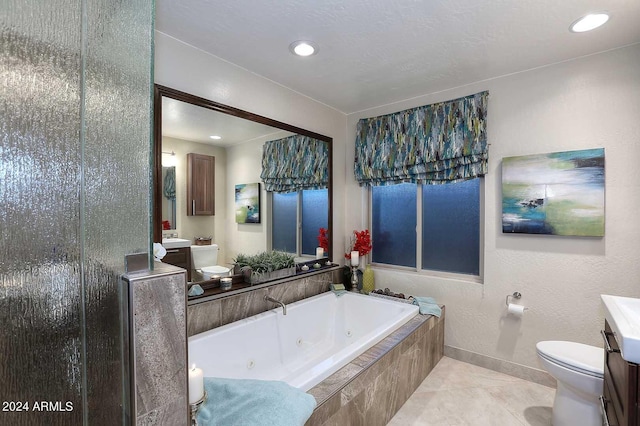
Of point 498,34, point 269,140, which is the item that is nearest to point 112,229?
point 269,140

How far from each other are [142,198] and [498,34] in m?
2.26

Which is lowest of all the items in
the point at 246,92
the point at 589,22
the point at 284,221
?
the point at 284,221

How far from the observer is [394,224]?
329 centimetres

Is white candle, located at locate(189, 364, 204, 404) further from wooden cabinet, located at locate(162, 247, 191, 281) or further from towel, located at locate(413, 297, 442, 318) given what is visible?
towel, located at locate(413, 297, 442, 318)

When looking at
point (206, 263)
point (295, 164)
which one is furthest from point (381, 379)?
point (295, 164)

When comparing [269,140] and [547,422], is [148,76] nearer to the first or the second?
[269,140]

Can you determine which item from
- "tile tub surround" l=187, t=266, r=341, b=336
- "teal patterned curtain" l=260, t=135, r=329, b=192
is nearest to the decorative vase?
"tile tub surround" l=187, t=266, r=341, b=336

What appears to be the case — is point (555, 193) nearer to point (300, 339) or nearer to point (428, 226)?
point (428, 226)

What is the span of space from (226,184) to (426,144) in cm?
192

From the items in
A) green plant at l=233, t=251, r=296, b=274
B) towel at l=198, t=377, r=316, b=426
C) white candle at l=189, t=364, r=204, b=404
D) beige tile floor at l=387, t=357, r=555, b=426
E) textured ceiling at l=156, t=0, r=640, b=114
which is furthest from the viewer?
green plant at l=233, t=251, r=296, b=274

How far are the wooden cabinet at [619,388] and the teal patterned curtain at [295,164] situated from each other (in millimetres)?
2456

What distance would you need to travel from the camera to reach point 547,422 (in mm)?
1971

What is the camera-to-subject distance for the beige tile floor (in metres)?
1.99

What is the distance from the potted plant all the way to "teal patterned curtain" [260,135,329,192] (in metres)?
0.63
